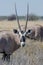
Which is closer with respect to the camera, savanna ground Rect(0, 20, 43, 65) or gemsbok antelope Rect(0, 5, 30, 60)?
savanna ground Rect(0, 20, 43, 65)

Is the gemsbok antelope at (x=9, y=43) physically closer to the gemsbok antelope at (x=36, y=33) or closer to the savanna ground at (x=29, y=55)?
the savanna ground at (x=29, y=55)

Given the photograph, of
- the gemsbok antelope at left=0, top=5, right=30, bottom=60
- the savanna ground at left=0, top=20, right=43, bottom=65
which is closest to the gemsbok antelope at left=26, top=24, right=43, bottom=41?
the savanna ground at left=0, top=20, right=43, bottom=65

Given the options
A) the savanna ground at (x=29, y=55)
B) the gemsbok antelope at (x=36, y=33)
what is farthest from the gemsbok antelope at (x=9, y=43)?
the gemsbok antelope at (x=36, y=33)

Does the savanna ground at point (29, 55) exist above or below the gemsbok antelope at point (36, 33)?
above

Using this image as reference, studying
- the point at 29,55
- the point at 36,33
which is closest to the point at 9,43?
the point at 29,55

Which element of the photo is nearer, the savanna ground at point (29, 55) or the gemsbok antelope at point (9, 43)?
the savanna ground at point (29, 55)

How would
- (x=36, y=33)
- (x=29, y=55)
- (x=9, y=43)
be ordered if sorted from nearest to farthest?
1. (x=9, y=43)
2. (x=29, y=55)
3. (x=36, y=33)

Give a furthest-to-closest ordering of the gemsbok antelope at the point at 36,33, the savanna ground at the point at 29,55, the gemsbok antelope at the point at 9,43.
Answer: the gemsbok antelope at the point at 36,33
the gemsbok antelope at the point at 9,43
the savanna ground at the point at 29,55

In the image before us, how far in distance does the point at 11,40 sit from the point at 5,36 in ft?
1.13

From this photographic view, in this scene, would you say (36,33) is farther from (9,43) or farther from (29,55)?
(9,43)

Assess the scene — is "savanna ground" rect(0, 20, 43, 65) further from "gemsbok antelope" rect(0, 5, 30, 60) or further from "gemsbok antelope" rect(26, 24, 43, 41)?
"gemsbok antelope" rect(26, 24, 43, 41)

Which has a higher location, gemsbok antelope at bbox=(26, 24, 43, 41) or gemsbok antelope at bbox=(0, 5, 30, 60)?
gemsbok antelope at bbox=(0, 5, 30, 60)

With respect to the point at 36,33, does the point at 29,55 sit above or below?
above

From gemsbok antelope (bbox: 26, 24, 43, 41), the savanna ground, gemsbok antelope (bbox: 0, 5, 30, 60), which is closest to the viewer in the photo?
the savanna ground
